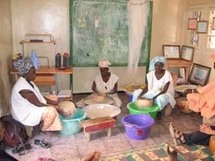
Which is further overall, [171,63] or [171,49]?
[171,49]

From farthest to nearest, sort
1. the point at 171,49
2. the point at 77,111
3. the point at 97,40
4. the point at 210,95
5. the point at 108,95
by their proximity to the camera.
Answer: the point at 171,49 < the point at 97,40 < the point at 108,95 < the point at 77,111 < the point at 210,95

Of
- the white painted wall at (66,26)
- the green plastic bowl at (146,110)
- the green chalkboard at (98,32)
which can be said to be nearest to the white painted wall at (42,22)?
the white painted wall at (66,26)

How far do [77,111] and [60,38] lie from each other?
170cm

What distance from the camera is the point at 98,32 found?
446 centimetres

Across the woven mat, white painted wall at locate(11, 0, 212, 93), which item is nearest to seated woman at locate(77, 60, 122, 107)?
white painted wall at locate(11, 0, 212, 93)

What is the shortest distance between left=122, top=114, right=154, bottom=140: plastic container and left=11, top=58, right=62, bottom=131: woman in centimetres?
87

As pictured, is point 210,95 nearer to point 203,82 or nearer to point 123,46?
point 203,82

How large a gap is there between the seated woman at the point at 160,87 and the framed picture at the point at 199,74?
0.89 metres

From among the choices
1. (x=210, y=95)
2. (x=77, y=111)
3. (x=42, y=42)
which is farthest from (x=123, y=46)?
(x=210, y=95)

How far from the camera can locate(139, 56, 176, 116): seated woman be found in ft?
11.5

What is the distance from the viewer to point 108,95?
12.8 ft

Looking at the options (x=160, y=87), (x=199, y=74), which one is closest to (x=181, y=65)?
(x=199, y=74)

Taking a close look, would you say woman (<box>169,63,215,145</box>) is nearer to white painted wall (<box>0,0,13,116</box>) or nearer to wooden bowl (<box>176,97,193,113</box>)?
wooden bowl (<box>176,97,193,113</box>)

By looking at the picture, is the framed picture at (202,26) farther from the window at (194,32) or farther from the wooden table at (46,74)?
the wooden table at (46,74)
